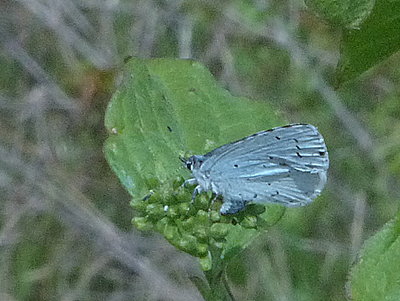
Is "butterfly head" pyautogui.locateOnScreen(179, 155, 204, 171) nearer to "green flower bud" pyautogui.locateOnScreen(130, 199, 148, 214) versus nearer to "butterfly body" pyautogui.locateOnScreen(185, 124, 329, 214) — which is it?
"butterfly body" pyautogui.locateOnScreen(185, 124, 329, 214)


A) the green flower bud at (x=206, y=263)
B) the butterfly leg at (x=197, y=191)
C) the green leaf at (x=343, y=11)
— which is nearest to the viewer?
the green leaf at (x=343, y=11)

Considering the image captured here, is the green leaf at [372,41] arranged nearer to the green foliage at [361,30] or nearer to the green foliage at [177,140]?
the green foliage at [361,30]

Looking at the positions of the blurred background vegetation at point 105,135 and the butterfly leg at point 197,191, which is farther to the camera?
the blurred background vegetation at point 105,135

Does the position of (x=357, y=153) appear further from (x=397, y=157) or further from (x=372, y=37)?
(x=372, y=37)

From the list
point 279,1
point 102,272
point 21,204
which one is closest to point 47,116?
point 21,204

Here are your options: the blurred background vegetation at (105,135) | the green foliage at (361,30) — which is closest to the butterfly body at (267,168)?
the green foliage at (361,30)

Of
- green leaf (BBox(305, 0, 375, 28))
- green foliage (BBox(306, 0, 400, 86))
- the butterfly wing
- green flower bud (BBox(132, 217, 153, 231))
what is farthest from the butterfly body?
green leaf (BBox(305, 0, 375, 28))

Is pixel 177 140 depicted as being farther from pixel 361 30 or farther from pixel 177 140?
pixel 361 30
